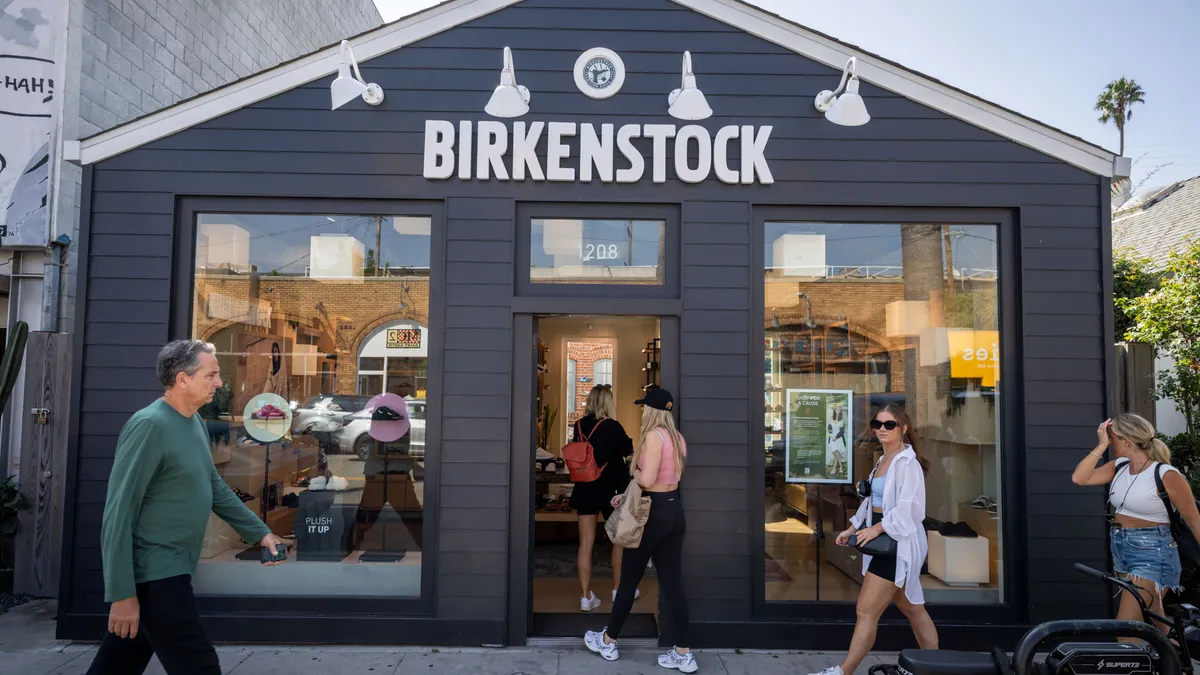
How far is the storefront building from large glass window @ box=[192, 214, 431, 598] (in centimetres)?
2

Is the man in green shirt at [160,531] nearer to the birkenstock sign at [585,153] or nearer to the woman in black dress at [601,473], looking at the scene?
the birkenstock sign at [585,153]

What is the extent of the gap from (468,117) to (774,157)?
2195mm

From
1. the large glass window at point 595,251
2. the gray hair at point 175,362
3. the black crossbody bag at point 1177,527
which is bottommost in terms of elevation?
the black crossbody bag at point 1177,527

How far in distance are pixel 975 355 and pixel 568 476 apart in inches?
175

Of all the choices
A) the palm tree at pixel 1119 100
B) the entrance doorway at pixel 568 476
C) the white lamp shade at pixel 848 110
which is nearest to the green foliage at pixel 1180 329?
the white lamp shade at pixel 848 110

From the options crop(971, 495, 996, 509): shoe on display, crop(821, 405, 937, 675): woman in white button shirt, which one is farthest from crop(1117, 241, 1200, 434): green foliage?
crop(821, 405, 937, 675): woman in white button shirt

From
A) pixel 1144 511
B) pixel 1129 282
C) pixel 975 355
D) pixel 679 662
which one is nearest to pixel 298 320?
pixel 679 662

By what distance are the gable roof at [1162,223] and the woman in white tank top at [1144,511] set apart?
21.8ft

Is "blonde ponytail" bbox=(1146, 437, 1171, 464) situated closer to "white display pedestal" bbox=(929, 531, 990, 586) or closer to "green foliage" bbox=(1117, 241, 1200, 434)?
"white display pedestal" bbox=(929, 531, 990, 586)

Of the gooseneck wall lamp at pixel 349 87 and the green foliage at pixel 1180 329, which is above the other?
the gooseneck wall lamp at pixel 349 87

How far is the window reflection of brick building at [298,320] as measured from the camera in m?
5.05

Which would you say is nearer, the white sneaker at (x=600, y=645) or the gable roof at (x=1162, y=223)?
the white sneaker at (x=600, y=645)

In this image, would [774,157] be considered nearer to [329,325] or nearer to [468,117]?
[468,117]

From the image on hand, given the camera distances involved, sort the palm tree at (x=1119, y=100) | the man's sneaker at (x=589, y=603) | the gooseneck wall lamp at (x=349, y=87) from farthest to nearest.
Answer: the palm tree at (x=1119, y=100), the man's sneaker at (x=589, y=603), the gooseneck wall lamp at (x=349, y=87)
